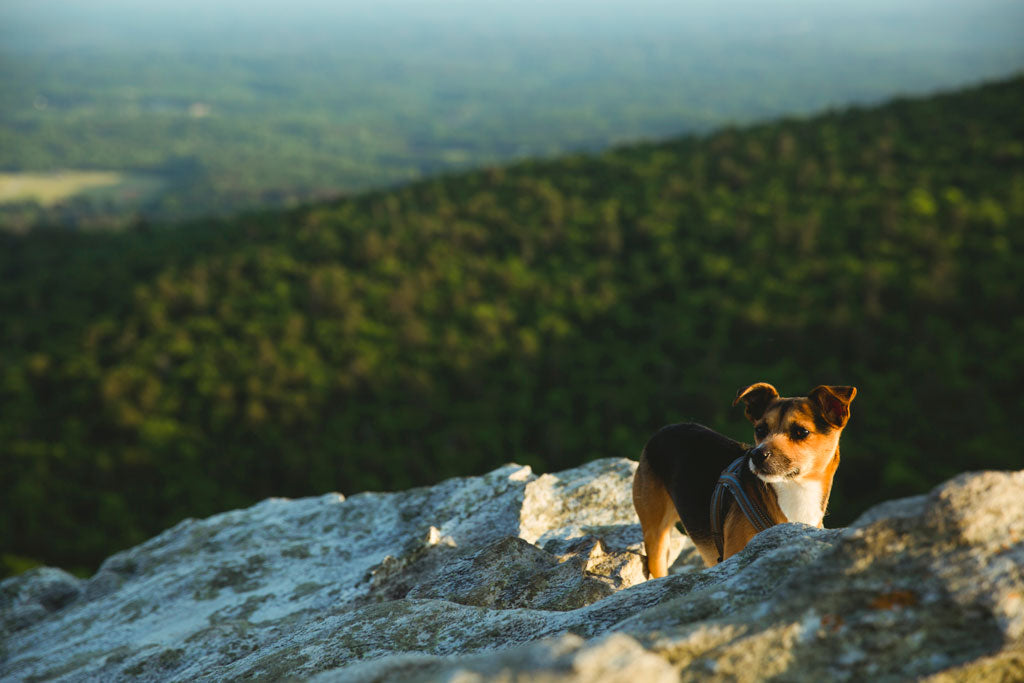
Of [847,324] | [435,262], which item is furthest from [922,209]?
[435,262]

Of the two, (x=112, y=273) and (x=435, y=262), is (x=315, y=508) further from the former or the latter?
(x=112, y=273)

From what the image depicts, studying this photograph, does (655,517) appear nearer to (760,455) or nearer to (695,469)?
(695,469)

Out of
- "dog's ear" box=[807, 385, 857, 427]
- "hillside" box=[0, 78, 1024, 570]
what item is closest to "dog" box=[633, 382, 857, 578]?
"dog's ear" box=[807, 385, 857, 427]

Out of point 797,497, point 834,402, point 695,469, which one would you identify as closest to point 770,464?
point 797,497

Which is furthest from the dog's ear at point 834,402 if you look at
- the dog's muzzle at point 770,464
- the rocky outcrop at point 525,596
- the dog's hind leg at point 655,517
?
the dog's hind leg at point 655,517

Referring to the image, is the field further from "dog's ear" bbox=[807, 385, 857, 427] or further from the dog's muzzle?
"dog's ear" bbox=[807, 385, 857, 427]

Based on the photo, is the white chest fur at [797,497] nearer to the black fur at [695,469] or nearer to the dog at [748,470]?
the dog at [748,470]

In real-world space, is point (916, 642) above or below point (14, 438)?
below
